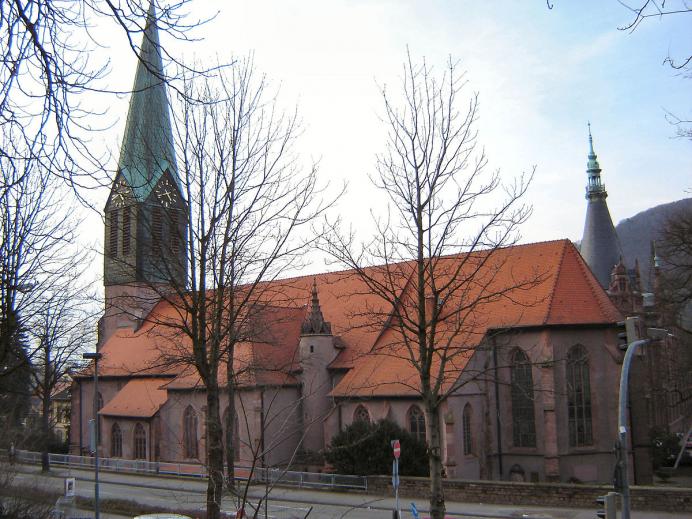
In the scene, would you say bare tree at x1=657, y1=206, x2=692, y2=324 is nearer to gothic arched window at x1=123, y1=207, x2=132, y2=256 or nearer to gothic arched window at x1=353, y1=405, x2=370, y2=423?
gothic arched window at x1=353, y1=405, x2=370, y2=423

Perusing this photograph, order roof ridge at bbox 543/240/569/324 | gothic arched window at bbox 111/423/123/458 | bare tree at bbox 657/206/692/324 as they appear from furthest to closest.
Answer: gothic arched window at bbox 111/423/123/458 → roof ridge at bbox 543/240/569/324 → bare tree at bbox 657/206/692/324

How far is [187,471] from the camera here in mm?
36062

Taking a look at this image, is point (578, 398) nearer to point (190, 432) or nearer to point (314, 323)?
point (314, 323)

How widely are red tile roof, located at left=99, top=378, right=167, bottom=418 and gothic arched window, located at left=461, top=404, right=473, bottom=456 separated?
16832mm

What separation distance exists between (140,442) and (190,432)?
412cm

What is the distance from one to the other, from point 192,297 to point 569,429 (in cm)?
2181

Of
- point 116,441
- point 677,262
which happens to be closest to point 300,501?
point 677,262

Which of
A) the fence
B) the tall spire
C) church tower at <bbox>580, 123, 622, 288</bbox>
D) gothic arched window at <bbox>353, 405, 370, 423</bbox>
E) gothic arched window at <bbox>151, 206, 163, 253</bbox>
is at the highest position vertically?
church tower at <bbox>580, 123, 622, 288</bbox>

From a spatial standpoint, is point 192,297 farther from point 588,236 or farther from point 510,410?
point 588,236

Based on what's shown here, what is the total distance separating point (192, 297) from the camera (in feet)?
48.0

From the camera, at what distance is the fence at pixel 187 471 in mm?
28141

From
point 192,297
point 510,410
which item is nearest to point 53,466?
point 510,410

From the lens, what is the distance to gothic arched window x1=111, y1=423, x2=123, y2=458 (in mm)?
42469

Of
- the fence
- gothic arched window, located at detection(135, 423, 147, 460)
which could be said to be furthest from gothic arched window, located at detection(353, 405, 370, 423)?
gothic arched window, located at detection(135, 423, 147, 460)
